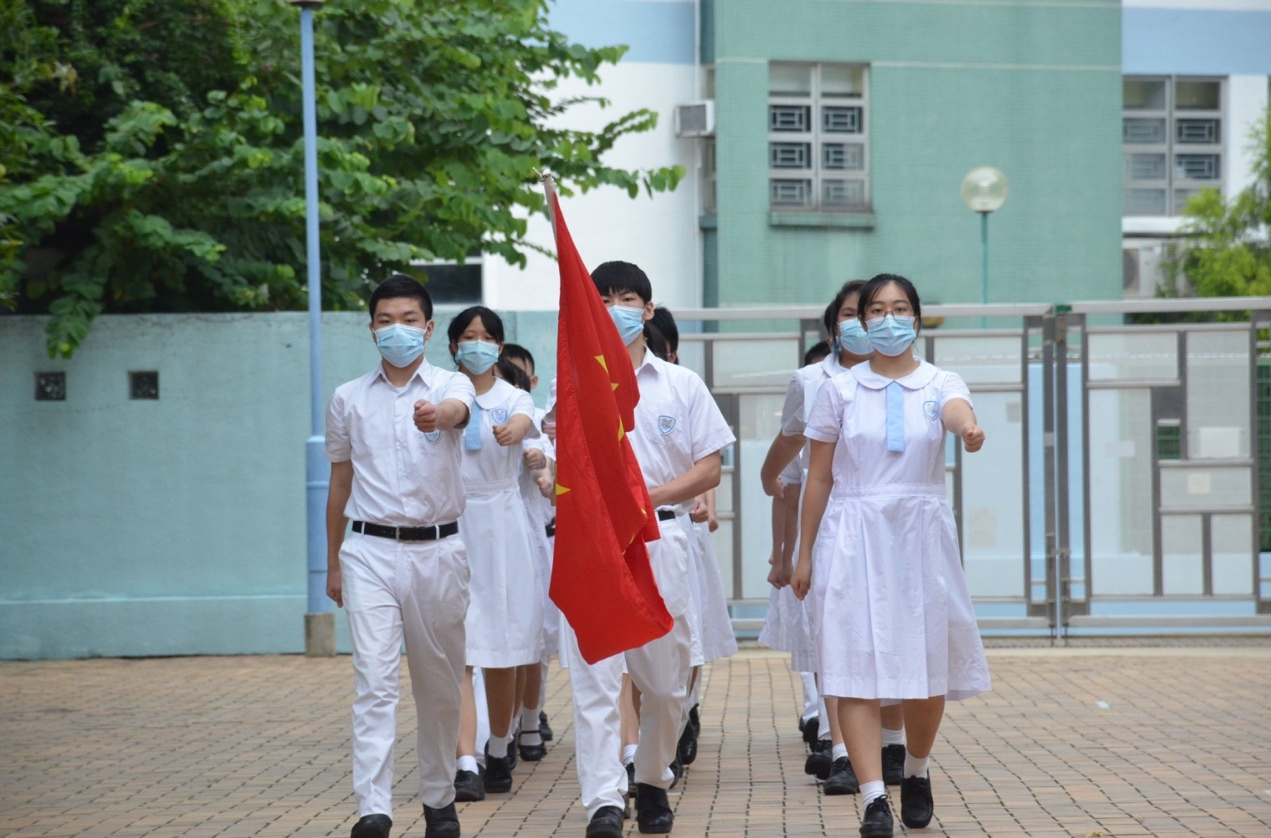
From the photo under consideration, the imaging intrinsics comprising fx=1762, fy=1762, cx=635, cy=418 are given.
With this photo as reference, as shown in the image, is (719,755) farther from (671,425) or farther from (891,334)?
(891,334)

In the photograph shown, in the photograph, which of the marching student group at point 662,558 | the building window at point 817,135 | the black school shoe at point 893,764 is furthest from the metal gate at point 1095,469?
the building window at point 817,135

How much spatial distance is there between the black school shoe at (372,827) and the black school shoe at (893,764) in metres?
2.26

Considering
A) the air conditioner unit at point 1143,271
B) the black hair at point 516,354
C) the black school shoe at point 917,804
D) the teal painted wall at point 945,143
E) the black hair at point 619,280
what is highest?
the teal painted wall at point 945,143

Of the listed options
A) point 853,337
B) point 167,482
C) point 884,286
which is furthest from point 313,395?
point 884,286

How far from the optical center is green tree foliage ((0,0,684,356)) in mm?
12305

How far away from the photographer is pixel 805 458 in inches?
310

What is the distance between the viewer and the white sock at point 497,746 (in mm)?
7496

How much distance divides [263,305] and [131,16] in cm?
241

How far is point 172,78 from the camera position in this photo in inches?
526

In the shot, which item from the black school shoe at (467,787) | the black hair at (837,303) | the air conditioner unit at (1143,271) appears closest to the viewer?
the black school shoe at (467,787)

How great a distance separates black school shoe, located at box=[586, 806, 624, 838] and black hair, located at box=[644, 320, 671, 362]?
2.29 metres

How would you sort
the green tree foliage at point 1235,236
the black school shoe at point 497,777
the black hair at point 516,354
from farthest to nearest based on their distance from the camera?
1. the green tree foliage at point 1235,236
2. the black hair at point 516,354
3. the black school shoe at point 497,777

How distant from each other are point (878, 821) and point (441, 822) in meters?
1.55

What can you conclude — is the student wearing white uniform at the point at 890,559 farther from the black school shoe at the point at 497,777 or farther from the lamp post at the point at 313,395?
the lamp post at the point at 313,395
